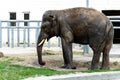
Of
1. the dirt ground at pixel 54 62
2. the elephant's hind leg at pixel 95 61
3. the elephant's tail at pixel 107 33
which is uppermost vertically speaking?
the elephant's tail at pixel 107 33

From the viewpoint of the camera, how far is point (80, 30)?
43.3ft

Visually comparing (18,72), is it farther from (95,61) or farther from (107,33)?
(107,33)

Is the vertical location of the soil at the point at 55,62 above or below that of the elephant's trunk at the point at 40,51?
below

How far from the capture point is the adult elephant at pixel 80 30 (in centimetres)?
1305

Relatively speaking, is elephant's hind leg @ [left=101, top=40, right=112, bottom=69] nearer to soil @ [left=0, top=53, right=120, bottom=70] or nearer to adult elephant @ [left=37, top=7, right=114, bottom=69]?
adult elephant @ [left=37, top=7, right=114, bottom=69]

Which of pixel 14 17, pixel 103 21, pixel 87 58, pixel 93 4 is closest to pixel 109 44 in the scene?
pixel 103 21

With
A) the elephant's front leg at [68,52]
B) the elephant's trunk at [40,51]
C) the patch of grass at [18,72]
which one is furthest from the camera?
the elephant's trunk at [40,51]

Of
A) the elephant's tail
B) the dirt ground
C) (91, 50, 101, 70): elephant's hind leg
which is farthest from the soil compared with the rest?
the elephant's tail

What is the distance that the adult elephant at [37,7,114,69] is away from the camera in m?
13.1

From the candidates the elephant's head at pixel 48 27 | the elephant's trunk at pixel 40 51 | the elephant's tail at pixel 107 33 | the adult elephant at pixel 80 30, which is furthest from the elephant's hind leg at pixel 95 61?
the elephant's trunk at pixel 40 51

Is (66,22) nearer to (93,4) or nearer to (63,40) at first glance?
(63,40)

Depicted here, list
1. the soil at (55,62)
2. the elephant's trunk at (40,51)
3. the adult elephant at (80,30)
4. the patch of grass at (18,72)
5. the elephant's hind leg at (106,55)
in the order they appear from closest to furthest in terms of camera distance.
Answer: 1. the patch of grass at (18,72)
2. the adult elephant at (80,30)
3. the elephant's hind leg at (106,55)
4. the elephant's trunk at (40,51)
5. the soil at (55,62)

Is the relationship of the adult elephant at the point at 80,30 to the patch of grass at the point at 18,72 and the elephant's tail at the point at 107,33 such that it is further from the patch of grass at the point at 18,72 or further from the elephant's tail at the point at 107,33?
the patch of grass at the point at 18,72

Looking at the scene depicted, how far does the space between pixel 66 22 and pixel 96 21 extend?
82 centimetres
